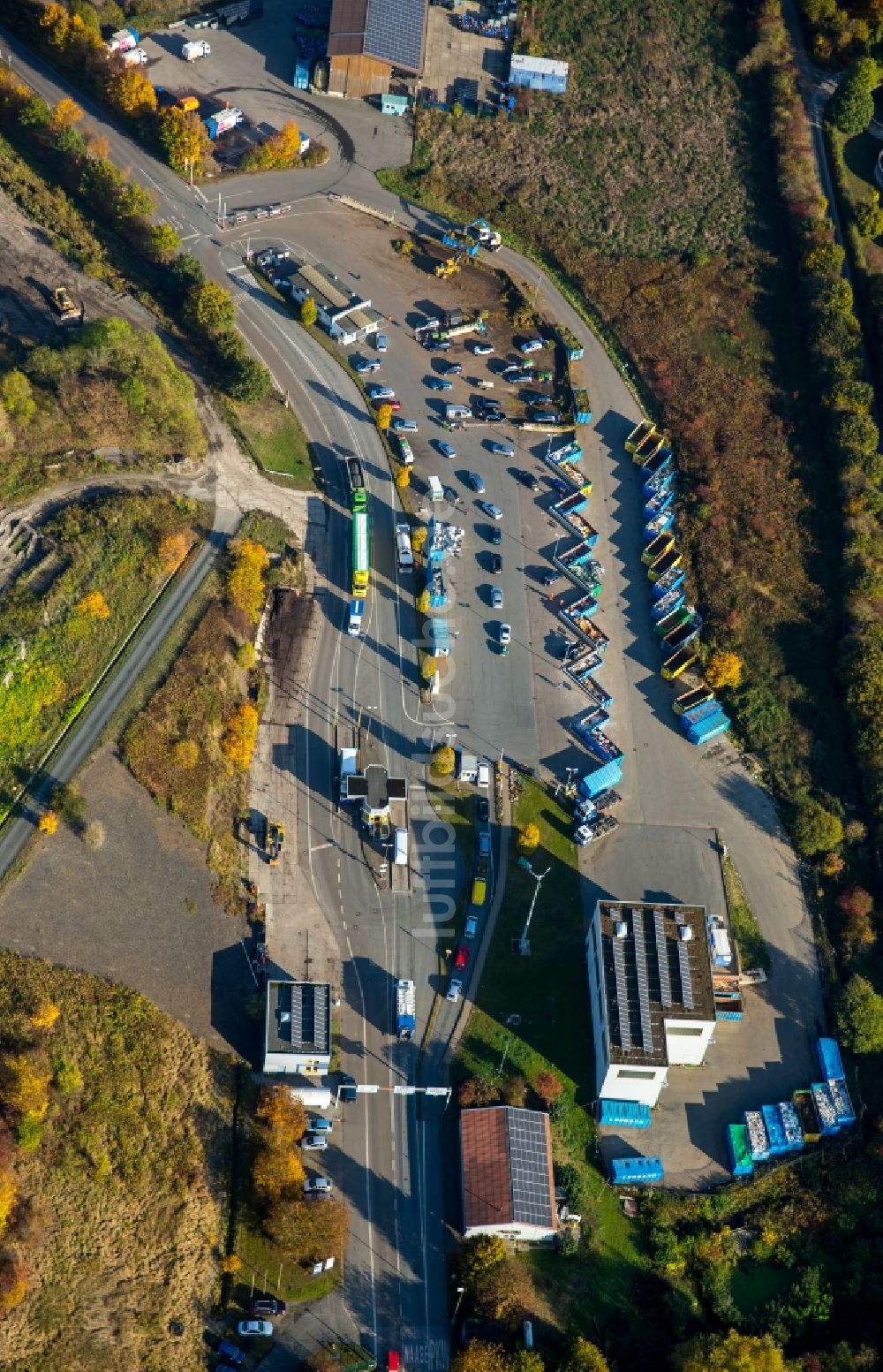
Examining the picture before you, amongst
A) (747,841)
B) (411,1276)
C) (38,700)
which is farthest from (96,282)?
(411,1276)

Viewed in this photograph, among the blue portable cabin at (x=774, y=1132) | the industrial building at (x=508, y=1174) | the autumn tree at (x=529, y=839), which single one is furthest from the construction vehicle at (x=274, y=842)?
the blue portable cabin at (x=774, y=1132)

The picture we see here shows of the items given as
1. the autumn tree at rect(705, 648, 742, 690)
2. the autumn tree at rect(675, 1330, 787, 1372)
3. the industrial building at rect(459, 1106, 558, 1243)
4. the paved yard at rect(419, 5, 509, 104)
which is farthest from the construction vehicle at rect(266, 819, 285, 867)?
the paved yard at rect(419, 5, 509, 104)

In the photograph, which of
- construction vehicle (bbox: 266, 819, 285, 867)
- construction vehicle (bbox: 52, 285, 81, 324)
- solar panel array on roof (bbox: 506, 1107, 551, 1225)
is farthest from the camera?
construction vehicle (bbox: 52, 285, 81, 324)

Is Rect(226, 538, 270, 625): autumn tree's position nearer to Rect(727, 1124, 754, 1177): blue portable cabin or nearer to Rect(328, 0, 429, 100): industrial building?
Rect(727, 1124, 754, 1177): blue portable cabin

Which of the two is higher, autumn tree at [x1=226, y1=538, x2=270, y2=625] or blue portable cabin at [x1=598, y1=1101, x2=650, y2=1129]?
autumn tree at [x1=226, y1=538, x2=270, y2=625]

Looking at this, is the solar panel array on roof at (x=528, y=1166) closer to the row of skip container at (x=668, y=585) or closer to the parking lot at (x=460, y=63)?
the row of skip container at (x=668, y=585)
